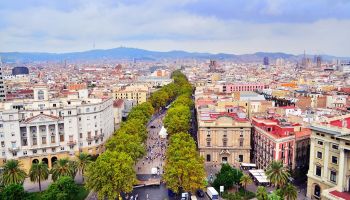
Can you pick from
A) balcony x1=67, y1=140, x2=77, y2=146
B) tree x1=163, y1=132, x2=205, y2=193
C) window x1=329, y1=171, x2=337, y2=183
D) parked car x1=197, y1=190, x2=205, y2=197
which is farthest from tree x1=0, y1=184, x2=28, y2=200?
window x1=329, y1=171, x2=337, y2=183

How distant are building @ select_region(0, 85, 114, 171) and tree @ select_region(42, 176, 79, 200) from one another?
2709 cm

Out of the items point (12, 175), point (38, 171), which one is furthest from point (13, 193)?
point (38, 171)

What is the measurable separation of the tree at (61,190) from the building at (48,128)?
27088mm

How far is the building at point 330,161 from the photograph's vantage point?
52719 mm

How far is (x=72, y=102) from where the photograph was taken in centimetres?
8650

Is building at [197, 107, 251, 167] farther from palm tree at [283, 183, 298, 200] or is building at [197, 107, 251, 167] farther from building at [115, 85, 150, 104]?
building at [115, 85, 150, 104]

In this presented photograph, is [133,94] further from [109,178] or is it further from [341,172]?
[341,172]

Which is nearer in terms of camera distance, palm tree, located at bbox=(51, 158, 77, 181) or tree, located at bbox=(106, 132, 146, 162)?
palm tree, located at bbox=(51, 158, 77, 181)

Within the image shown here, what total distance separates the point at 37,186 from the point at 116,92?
96614mm

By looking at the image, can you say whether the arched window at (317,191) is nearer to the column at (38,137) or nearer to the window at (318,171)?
the window at (318,171)

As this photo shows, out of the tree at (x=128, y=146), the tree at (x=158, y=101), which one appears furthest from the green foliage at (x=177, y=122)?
the tree at (x=158, y=101)

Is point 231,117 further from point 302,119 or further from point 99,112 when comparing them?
point 99,112

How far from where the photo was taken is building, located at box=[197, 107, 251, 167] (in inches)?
3204

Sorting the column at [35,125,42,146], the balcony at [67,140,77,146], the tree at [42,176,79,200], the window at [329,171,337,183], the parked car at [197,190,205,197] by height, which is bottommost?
the parked car at [197,190,205,197]
